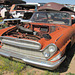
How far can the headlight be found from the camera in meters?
2.31

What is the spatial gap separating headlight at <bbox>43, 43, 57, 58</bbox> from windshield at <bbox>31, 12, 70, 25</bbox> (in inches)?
60.2

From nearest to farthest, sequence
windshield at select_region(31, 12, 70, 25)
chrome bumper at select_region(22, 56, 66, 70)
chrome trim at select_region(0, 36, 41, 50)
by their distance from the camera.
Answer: chrome bumper at select_region(22, 56, 66, 70) → chrome trim at select_region(0, 36, 41, 50) → windshield at select_region(31, 12, 70, 25)

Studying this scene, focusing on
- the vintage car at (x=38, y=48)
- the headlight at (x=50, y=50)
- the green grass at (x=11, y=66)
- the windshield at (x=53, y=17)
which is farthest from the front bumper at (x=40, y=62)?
the windshield at (x=53, y=17)

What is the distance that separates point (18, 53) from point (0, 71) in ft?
2.09

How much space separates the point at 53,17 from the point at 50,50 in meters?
1.82

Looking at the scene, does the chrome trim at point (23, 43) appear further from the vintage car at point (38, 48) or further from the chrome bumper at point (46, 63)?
the chrome bumper at point (46, 63)

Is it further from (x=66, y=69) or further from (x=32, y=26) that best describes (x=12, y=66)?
(x=32, y=26)

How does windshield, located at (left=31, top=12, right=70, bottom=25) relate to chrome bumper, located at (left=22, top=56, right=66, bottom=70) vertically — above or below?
above

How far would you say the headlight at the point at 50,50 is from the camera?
2311mm

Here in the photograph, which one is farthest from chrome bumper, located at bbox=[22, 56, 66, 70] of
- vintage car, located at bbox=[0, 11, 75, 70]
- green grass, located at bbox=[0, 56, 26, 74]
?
green grass, located at bbox=[0, 56, 26, 74]

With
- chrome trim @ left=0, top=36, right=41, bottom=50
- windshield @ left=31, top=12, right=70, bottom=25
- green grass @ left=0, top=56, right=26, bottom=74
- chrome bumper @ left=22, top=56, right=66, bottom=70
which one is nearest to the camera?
chrome bumper @ left=22, top=56, right=66, bottom=70

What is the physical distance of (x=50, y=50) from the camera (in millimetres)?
2340

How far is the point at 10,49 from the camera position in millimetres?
2828

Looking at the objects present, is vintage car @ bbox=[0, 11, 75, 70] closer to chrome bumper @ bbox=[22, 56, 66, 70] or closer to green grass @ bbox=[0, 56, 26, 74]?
chrome bumper @ bbox=[22, 56, 66, 70]
